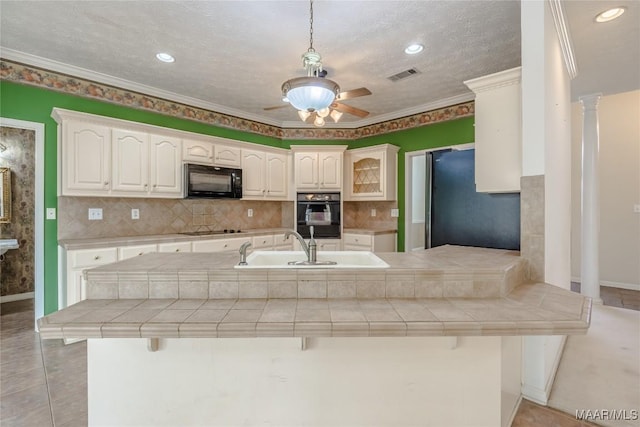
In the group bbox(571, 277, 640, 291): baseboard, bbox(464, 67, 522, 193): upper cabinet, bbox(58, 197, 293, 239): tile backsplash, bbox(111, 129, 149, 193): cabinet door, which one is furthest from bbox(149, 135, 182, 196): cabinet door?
bbox(571, 277, 640, 291): baseboard

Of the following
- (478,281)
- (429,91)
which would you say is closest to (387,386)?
(478,281)

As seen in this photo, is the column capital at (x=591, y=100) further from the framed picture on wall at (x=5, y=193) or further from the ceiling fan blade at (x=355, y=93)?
the framed picture on wall at (x=5, y=193)

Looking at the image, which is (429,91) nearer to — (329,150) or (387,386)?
(329,150)

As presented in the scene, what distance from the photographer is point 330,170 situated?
470cm

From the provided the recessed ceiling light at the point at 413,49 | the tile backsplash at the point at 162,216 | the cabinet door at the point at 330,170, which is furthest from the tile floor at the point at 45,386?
the cabinet door at the point at 330,170

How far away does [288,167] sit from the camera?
4.88m

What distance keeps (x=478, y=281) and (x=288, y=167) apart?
146 inches

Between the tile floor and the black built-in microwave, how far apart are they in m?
1.91

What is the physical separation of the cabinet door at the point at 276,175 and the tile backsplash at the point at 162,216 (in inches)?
16.1

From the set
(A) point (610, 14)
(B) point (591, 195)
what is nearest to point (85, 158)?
(A) point (610, 14)

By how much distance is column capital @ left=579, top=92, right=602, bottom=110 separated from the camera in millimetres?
3736

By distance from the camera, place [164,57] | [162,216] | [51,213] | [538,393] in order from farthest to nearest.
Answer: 1. [162,216]
2. [51,213]
3. [164,57]
4. [538,393]

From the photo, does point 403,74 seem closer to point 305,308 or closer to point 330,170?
point 330,170

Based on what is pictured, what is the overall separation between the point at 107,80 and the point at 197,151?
3.77 ft
